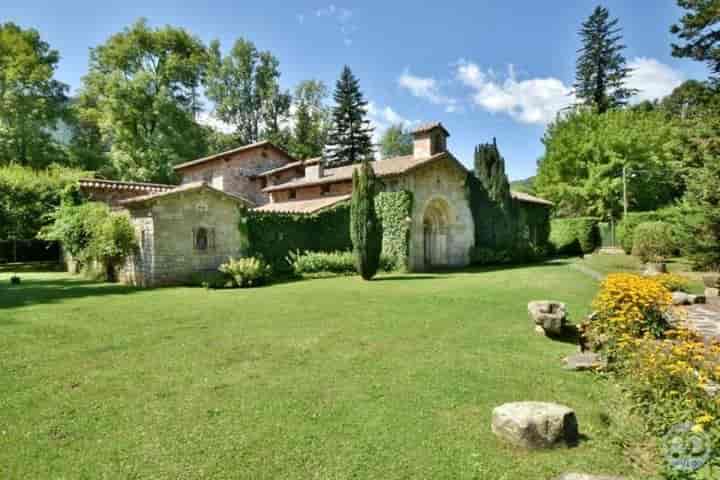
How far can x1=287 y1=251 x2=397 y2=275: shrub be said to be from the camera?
1750cm

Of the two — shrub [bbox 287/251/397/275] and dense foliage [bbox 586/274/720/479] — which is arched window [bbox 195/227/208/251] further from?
dense foliage [bbox 586/274/720/479]

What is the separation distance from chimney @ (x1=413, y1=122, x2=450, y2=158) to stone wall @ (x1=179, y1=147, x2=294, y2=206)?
11515 mm

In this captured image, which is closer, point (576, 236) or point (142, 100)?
point (576, 236)

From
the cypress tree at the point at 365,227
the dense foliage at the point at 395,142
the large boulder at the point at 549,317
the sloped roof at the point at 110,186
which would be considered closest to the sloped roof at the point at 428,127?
the cypress tree at the point at 365,227

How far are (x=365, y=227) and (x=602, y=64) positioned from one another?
118ft

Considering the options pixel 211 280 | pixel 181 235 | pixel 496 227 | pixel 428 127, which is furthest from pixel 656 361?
pixel 496 227

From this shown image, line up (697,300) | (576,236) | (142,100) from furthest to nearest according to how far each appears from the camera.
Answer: (142,100) → (576,236) → (697,300)

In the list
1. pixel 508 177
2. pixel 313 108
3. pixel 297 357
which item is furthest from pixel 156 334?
pixel 313 108

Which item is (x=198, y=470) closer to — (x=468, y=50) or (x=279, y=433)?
(x=279, y=433)

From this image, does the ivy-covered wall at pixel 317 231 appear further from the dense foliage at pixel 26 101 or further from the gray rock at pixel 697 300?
the dense foliage at pixel 26 101

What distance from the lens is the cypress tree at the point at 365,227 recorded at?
1568 centimetres

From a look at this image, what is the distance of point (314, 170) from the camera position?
24.4 m

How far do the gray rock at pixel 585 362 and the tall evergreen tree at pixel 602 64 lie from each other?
130 feet

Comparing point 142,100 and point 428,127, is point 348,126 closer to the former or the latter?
point 142,100
